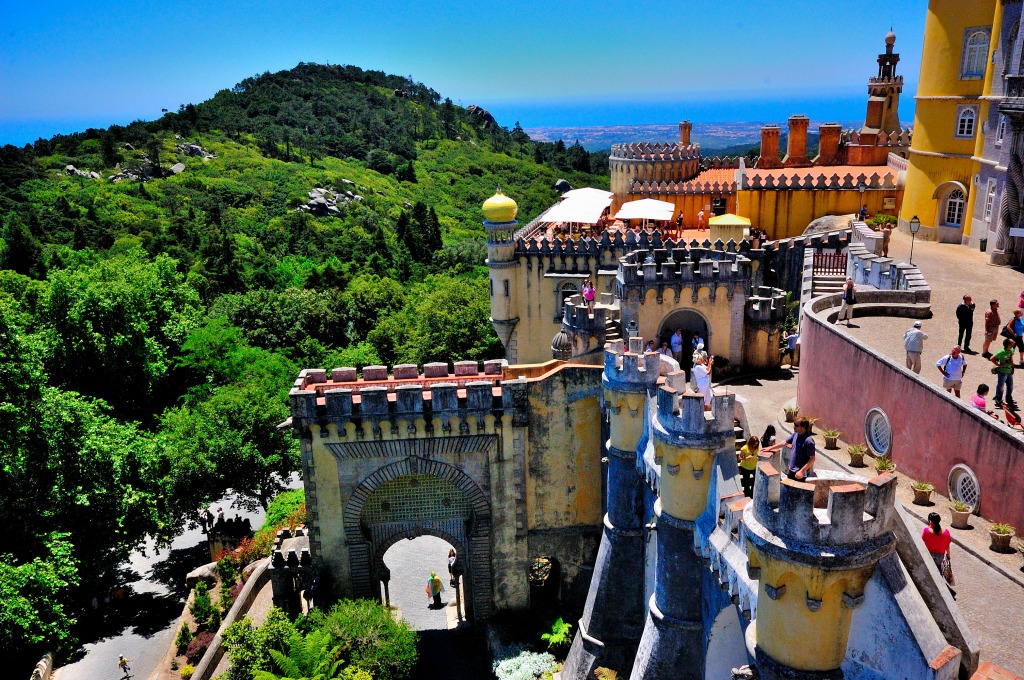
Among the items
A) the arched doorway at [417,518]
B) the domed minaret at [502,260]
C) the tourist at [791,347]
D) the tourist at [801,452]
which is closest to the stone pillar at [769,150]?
the domed minaret at [502,260]

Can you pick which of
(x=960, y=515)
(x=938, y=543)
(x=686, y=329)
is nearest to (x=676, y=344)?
(x=686, y=329)

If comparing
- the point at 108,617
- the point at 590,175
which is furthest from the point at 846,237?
the point at 590,175

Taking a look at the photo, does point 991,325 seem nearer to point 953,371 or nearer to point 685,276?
point 953,371

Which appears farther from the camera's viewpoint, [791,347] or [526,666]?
[791,347]

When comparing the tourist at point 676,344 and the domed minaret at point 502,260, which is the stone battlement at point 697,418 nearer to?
the tourist at point 676,344

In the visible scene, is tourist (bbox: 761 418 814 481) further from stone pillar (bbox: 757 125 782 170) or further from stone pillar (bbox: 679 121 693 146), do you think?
stone pillar (bbox: 679 121 693 146)

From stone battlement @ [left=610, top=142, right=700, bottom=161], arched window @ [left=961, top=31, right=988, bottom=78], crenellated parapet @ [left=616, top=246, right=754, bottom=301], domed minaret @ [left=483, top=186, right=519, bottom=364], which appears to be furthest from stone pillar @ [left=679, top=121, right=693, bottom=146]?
crenellated parapet @ [left=616, top=246, right=754, bottom=301]
